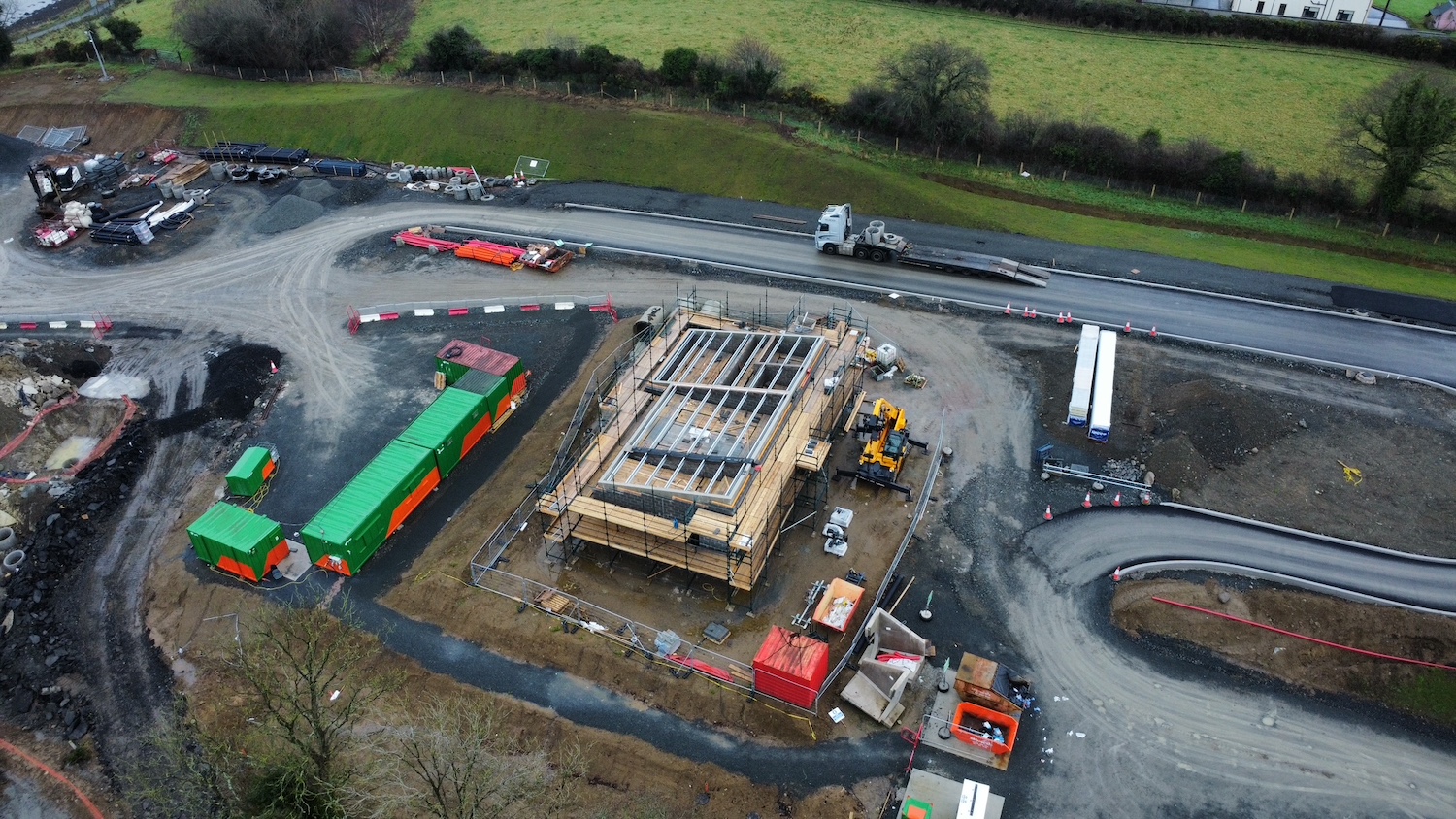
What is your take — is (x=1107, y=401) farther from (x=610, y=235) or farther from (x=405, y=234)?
(x=405, y=234)

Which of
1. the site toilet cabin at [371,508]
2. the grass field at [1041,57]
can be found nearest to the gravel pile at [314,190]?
the grass field at [1041,57]

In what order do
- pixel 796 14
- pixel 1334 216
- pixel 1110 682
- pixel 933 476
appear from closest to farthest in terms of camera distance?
pixel 1110 682 < pixel 933 476 < pixel 1334 216 < pixel 796 14

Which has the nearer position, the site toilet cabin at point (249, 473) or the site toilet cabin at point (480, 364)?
the site toilet cabin at point (249, 473)

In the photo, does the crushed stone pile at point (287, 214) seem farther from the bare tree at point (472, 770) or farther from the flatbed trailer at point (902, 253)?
the bare tree at point (472, 770)

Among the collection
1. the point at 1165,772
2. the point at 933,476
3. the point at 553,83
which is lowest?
the point at 1165,772

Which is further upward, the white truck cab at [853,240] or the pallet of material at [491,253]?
the white truck cab at [853,240]

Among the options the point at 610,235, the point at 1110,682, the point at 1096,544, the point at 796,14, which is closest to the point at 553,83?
the point at 610,235

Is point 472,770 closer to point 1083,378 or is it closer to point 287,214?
point 1083,378

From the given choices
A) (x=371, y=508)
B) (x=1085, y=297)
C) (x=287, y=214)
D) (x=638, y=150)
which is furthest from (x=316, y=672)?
(x=638, y=150)
